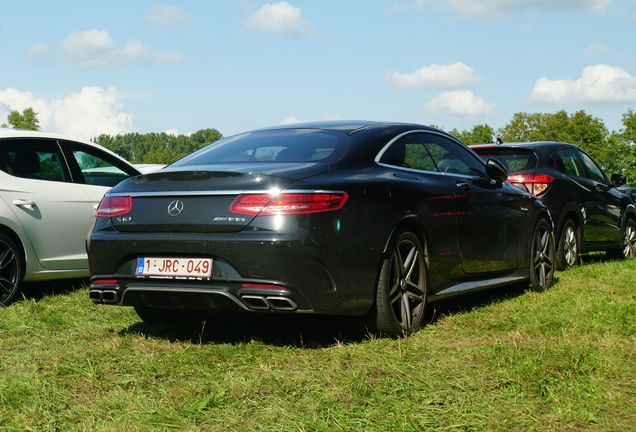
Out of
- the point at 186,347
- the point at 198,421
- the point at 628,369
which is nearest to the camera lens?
the point at 198,421

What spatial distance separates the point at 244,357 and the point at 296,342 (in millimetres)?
607

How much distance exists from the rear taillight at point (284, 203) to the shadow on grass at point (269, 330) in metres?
0.94

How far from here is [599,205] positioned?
11.7 meters

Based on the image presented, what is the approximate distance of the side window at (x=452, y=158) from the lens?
277 inches

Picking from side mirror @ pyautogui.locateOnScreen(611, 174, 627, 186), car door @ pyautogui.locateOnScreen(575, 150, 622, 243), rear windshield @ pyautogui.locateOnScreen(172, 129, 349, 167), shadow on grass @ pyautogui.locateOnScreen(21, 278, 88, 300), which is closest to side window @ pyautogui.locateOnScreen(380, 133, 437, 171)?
rear windshield @ pyautogui.locateOnScreen(172, 129, 349, 167)

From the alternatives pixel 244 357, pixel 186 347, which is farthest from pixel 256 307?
pixel 186 347

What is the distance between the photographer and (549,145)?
34.9 feet

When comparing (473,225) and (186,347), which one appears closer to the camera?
(186,347)

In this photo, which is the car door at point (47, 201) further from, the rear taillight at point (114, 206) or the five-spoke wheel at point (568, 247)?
the five-spoke wheel at point (568, 247)

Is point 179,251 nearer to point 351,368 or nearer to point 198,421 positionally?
point 351,368

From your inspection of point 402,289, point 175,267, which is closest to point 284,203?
point 175,267

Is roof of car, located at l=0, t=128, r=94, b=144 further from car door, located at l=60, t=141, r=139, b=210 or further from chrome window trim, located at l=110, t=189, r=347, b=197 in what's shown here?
chrome window trim, located at l=110, t=189, r=347, b=197

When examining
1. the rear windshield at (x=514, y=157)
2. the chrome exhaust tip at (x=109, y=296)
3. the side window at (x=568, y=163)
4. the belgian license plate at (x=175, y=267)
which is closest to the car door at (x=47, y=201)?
the chrome exhaust tip at (x=109, y=296)

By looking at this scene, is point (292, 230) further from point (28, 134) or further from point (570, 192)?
point (570, 192)
